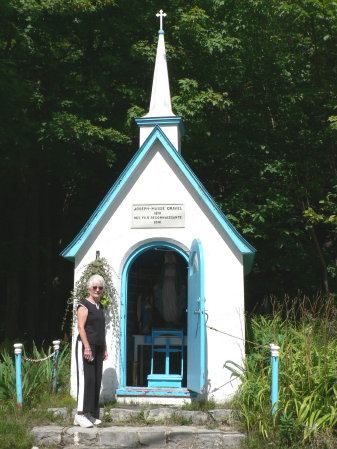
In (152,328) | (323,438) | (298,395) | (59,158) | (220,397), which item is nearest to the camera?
(323,438)

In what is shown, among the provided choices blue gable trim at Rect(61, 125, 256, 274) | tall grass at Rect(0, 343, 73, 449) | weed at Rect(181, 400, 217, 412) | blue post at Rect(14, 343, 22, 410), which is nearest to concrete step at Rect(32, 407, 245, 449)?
tall grass at Rect(0, 343, 73, 449)

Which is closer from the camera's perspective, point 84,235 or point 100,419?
point 100,419

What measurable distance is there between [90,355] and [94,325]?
41 centimetres

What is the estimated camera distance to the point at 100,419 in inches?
313

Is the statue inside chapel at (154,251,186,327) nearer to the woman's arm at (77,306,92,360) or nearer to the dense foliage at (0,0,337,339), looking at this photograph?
the woman's arm at (77,306,92,360)

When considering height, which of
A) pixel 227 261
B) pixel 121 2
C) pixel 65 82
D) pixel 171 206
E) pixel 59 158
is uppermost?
pixel 121 2

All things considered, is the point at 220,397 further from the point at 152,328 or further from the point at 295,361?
the point at 152,328

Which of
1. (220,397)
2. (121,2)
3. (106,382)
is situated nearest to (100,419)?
(106,382)

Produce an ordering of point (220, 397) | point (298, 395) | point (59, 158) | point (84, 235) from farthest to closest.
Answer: point (59, 158), point (84, 235), point (220, 397), point (298, 395)

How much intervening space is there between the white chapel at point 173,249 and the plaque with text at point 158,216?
0.05ft

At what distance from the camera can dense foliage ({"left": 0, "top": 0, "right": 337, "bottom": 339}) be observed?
1438 centimetres

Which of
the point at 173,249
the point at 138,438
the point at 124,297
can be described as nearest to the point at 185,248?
the point at 173,249

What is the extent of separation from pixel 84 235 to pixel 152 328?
2.30 metres

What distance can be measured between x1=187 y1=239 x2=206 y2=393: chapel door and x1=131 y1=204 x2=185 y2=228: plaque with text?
27.8 inches
